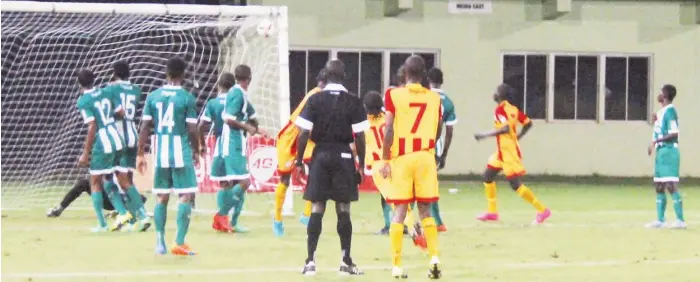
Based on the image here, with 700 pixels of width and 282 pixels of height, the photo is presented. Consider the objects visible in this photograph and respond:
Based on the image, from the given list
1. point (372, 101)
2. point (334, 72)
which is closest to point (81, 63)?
point (372, 101)

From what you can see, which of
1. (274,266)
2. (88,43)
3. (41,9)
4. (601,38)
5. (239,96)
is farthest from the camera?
(601,38)

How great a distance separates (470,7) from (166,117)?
57.5 ft

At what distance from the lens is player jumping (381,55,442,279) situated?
10.1m

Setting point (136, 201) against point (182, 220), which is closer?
point (182, 220)

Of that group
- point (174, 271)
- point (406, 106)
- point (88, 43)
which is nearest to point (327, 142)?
point (406, 106)

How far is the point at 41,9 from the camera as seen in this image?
16078mm

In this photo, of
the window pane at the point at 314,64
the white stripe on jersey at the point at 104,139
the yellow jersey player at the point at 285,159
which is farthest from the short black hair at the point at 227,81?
the window pane at the point at 314,64

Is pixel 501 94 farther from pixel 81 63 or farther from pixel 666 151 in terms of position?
pixel 81 63

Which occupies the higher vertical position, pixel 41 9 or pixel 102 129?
pixel 41 9

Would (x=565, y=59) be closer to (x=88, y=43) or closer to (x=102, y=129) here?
(x=88, y=43)

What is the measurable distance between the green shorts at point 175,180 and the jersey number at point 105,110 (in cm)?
255

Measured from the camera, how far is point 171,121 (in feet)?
38.0

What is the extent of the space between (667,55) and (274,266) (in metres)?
19.8

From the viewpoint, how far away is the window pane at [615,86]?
28.9 m
